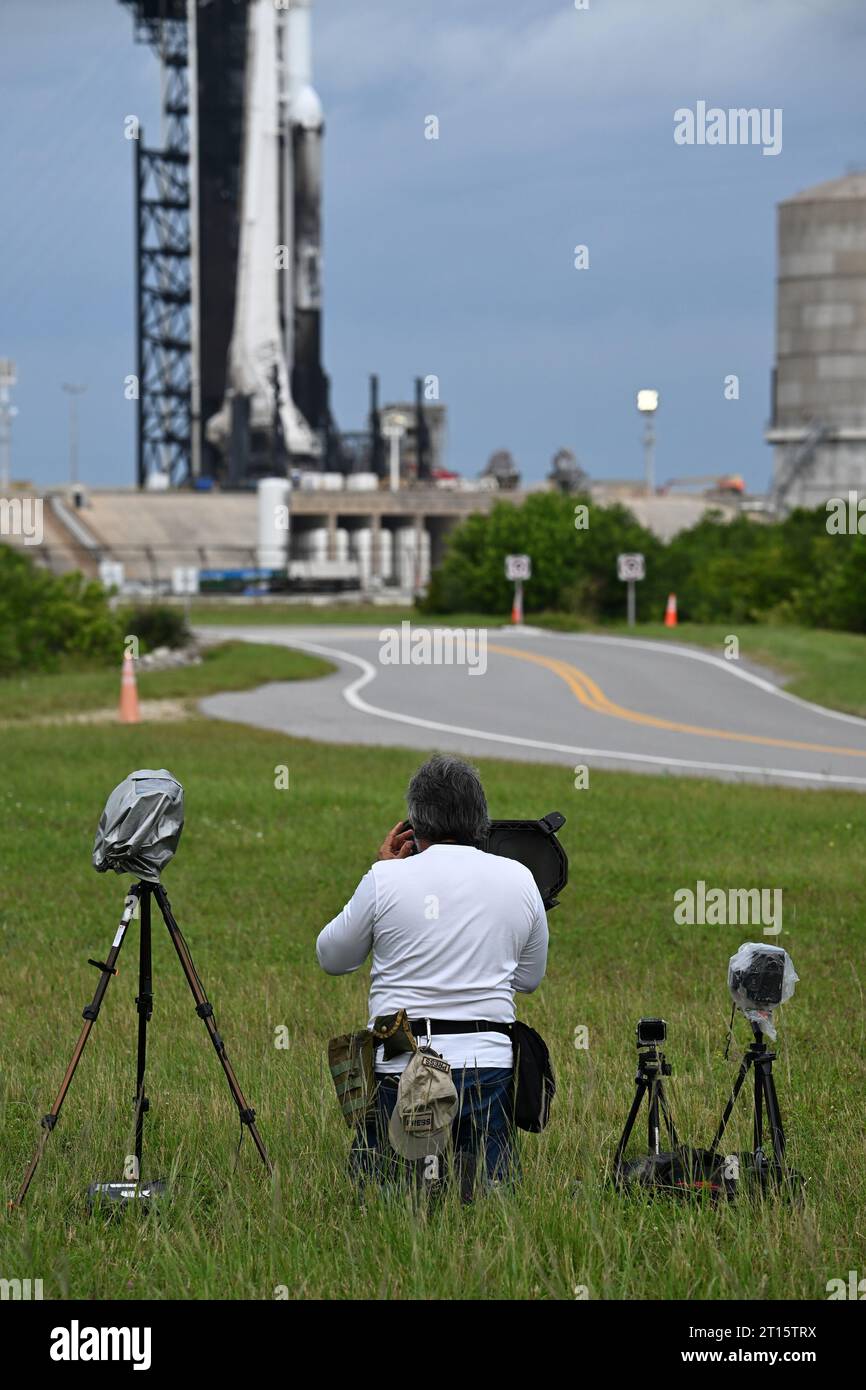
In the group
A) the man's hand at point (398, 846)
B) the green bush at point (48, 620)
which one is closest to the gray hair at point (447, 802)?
the man's hand at point (398, 846)

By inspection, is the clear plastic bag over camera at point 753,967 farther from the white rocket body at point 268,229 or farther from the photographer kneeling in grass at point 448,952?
the white rocket body at point 268,229

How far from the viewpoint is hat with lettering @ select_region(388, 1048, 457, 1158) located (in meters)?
5.15

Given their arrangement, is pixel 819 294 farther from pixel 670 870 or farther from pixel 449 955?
pixel 449 955

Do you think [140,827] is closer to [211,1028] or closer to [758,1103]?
[211,1028]

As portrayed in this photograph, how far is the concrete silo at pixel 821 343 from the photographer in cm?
9831

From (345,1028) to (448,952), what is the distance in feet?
10.4

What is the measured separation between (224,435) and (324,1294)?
363 ft

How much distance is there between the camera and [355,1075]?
5449 mm

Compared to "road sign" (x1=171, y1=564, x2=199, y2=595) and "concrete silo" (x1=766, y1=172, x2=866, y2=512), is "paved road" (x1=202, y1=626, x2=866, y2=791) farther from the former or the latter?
"concrete silo" (x1=766, y1=172, x2=866, y2=512)

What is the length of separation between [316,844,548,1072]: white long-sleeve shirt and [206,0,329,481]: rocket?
103894mm

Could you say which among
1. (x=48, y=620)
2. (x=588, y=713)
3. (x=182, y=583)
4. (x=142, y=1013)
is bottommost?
(x=588, y=713)

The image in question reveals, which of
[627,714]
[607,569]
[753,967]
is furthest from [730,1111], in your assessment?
[607,569]

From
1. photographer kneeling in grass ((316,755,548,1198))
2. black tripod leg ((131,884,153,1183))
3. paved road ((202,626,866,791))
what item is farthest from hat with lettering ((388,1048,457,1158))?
paved road ((202,626,866,791))

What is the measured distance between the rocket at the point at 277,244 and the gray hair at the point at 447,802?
341ft
